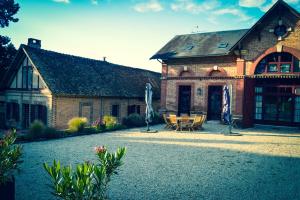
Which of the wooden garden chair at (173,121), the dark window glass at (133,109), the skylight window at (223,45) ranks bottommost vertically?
the wooden garden chair at (173,121)

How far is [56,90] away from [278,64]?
1531cm

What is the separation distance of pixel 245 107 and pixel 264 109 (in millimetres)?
2142

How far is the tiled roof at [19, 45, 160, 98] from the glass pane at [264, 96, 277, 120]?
38.2 ft

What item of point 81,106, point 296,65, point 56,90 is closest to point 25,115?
point 56,90

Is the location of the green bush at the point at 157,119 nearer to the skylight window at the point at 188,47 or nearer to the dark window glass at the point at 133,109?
the dark window glass at the point at 133,109

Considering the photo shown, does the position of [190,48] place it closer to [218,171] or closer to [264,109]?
[264,109]

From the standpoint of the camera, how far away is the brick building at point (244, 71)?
16.2 meters

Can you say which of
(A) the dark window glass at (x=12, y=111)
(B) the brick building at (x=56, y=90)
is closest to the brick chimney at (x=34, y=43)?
(B) the brick building at (x=56, y=90)

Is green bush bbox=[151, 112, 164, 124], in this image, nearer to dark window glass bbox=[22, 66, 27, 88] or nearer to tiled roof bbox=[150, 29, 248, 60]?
tiled roof bbox=[150, 29, 248, 60]

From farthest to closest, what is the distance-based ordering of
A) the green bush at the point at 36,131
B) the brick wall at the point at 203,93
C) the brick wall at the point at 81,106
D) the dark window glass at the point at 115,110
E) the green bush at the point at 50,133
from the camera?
the dark window glass at the point at 115,110 → the brick wall at the point at 203,93 → the brick wall at the point at 81,106 → the green bush at the point at 50,133 → the green bush at the point at 36,131

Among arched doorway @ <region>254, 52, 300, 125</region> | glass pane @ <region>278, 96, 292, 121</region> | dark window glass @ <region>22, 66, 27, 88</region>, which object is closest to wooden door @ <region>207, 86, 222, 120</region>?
arched doorway @ <region>254, 52, 300, 125</region>

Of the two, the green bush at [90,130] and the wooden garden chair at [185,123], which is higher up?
the wooden garden chair at [185,123]

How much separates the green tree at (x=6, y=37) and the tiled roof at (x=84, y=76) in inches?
273

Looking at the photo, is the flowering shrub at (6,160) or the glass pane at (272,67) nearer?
the flowering shrub at (6,160)
